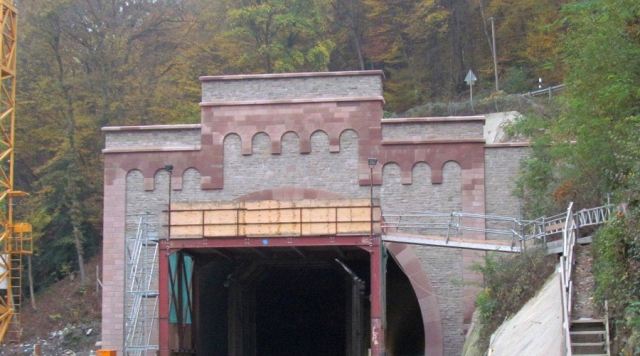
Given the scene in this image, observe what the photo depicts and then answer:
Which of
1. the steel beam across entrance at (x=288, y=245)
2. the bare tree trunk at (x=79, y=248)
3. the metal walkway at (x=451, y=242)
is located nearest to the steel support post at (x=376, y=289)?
the steel beam across entrance at (x=288, y=245)

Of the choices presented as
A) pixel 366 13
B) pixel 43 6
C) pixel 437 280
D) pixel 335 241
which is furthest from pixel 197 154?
pixel 366 13

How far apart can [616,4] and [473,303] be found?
11953mm

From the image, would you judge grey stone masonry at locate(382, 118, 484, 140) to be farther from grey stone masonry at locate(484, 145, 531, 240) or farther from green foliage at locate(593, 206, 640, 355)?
green foliage at locate(593, 206, 640, 355)

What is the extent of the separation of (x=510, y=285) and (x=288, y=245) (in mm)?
7362

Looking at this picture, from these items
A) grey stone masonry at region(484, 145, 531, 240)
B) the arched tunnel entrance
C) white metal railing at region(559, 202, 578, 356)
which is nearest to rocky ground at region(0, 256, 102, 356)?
the arched tunnel entrance

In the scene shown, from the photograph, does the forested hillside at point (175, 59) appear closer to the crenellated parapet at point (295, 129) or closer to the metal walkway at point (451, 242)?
the crenellated parapet at point (295, 129)

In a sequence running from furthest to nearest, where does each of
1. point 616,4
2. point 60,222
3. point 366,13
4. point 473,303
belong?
point 366,13
point 60,222
point 473,303
point 616,4

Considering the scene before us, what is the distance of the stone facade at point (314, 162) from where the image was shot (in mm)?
35125

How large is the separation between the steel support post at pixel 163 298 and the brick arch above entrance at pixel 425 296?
7574 millimetres

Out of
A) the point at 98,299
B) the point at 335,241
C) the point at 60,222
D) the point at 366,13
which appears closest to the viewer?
the point at 335,241

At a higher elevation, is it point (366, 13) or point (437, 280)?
point (366, 13)

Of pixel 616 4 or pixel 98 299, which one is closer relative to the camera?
pixel 616 4

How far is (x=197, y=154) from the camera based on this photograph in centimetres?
3656

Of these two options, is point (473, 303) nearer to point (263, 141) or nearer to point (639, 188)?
point (263, 141)
